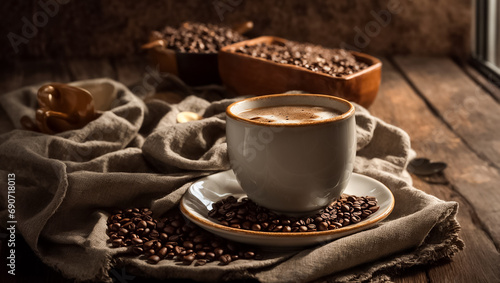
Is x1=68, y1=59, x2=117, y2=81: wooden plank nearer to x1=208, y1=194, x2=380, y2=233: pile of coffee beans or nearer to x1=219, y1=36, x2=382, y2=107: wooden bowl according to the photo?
x1=219, y1=36, x2=382, y2=107: wooden bowl

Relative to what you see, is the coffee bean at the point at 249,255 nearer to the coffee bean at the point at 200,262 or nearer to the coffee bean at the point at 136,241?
the coffee bean at the point at 200,262

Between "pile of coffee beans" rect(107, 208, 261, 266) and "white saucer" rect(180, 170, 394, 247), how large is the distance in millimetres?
25

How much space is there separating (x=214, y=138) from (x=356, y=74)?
1.37 ft

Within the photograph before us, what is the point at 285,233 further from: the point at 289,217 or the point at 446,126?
the point at 446,126

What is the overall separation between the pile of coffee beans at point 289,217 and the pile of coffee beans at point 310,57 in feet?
1.88

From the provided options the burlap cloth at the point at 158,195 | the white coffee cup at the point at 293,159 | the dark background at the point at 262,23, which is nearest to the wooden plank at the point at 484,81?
the dark background at the point at 262,23

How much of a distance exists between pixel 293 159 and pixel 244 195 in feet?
0.69

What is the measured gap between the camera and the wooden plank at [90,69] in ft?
7.48

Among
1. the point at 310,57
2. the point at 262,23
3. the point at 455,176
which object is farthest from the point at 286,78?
the point at 262,23

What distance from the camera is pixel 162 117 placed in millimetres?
1581

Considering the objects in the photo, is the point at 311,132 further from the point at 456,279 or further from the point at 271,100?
the point at 456,279

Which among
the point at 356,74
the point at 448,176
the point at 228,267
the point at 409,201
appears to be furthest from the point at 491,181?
the point at 228,267

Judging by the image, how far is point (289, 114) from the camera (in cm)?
108

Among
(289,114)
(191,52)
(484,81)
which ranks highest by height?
(289,114)
